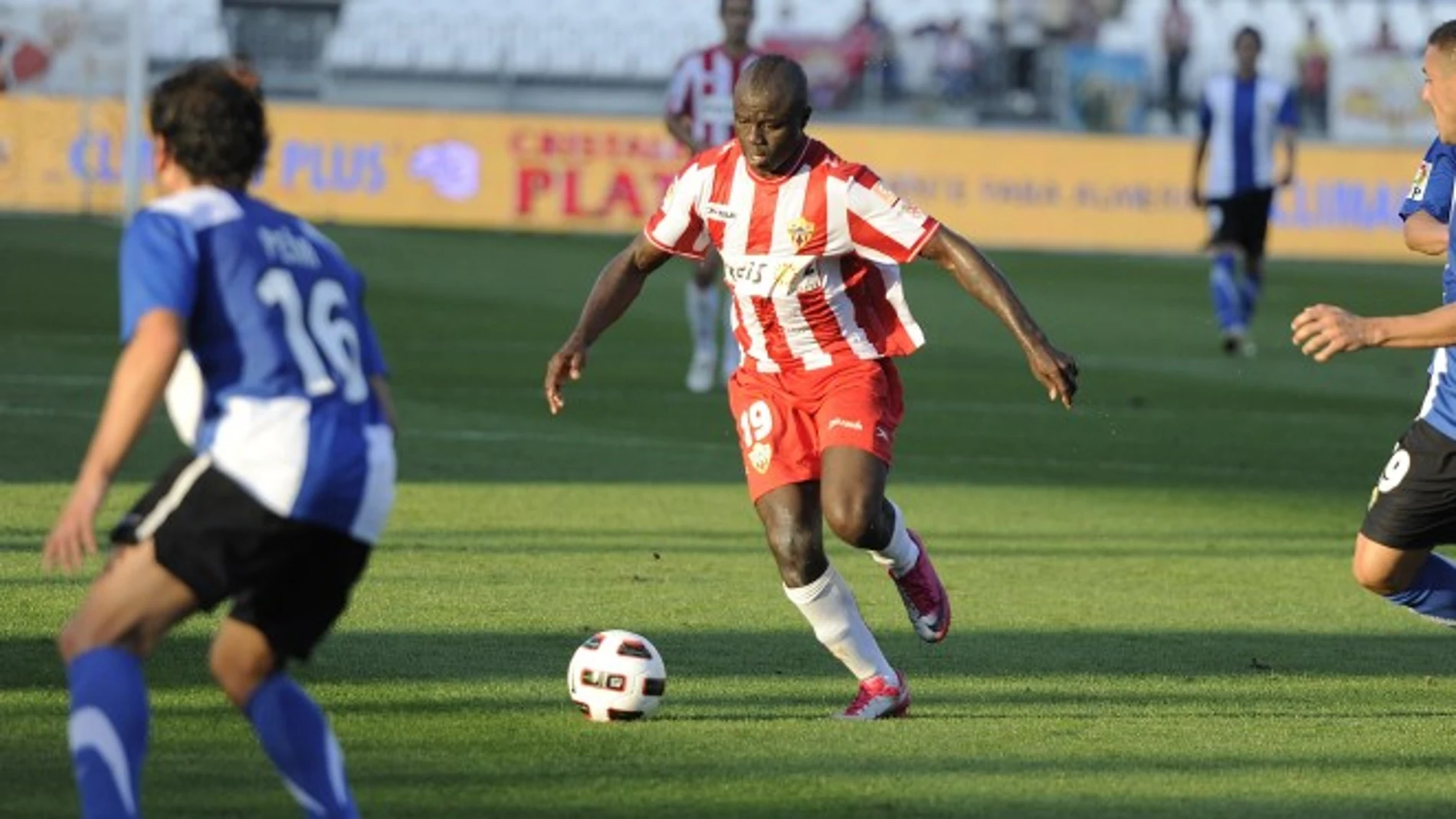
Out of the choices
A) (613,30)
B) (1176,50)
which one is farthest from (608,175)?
(1176,50)

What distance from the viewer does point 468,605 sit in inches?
382

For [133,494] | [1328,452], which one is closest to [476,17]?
[1328,452]

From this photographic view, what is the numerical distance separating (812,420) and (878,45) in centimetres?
3068

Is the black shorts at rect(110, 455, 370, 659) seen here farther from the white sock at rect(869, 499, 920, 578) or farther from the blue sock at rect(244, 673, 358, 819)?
the white sock at rect(869, 499, 920, 578)

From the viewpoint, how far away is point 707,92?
59.1 ft

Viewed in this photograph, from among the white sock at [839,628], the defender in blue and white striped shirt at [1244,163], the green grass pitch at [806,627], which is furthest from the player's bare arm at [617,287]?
the defender in blue and white striped shirt at [1244,163]

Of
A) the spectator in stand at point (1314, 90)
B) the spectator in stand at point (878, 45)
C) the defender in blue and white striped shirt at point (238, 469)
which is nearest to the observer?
the defender in blue and white striped shirt at point (238, 469)

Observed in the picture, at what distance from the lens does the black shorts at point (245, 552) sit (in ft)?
18.1

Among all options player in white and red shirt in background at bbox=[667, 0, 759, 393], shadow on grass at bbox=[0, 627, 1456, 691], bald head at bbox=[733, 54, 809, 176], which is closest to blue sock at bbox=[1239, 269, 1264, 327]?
player in white and red shirt in background at bbox=[667, 0, 759, 393]

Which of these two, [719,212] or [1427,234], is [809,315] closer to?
[719,212]

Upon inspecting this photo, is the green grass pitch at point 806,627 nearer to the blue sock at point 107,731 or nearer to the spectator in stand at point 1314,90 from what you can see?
the blue sock at point 107,731

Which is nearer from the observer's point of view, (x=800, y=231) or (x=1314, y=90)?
(x=800, y=231)

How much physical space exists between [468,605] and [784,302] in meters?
2.03

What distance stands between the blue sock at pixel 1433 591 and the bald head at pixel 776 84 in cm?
221
